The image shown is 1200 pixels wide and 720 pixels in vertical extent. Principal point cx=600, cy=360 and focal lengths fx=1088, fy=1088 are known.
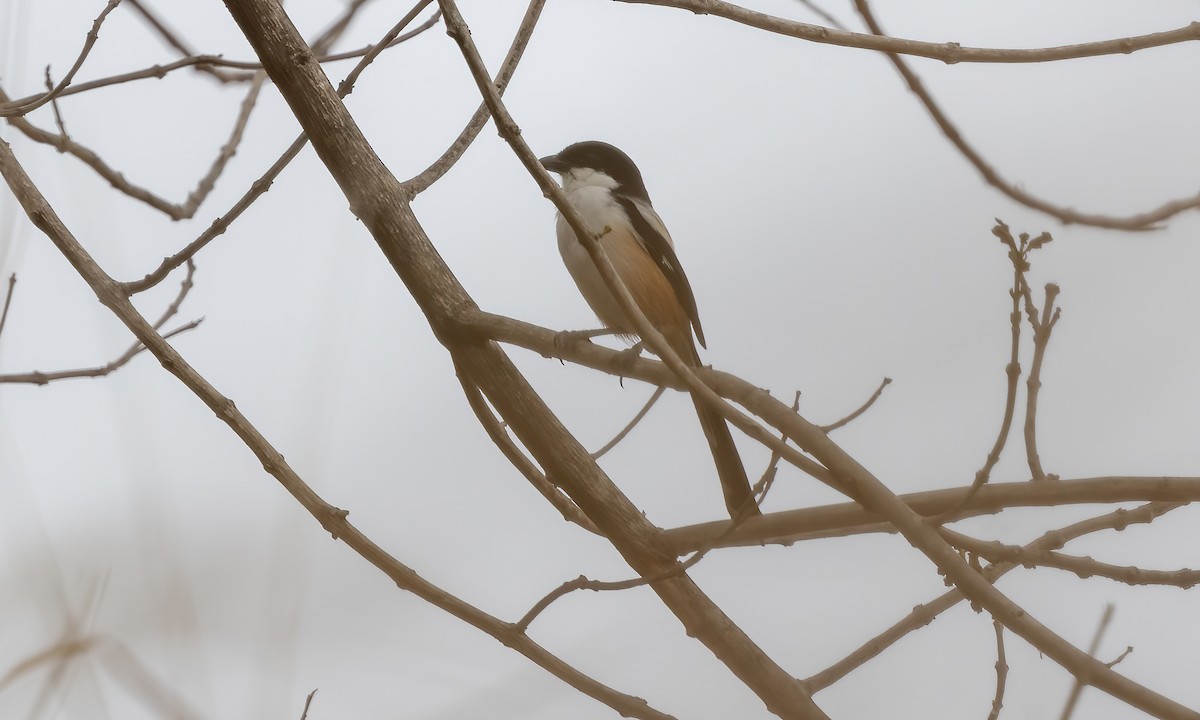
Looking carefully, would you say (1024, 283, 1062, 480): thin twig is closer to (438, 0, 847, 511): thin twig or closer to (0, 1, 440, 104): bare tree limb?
(438, 0, 847, 511): thin twig

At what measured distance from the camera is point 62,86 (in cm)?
264

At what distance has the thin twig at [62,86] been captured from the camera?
255 cm

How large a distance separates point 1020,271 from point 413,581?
125 centimetres

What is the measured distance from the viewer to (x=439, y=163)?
9.48 ft

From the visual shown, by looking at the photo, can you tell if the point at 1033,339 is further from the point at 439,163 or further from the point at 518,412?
the point at 439,163

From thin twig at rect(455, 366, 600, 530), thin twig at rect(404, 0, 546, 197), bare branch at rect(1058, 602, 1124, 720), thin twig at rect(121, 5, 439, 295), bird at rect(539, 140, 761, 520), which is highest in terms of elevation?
bird at rect(539, 140, 761, 520)

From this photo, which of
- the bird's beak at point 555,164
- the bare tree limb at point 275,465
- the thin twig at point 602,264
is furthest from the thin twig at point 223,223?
the bird's beak at point 555,164

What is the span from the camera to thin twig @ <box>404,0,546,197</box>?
112 inches

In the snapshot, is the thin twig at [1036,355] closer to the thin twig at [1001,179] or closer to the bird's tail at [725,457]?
the thin twig at [1001,179]

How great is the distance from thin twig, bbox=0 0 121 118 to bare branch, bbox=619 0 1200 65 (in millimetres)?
1335

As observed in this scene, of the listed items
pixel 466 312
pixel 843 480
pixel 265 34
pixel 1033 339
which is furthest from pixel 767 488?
pixel 265 34

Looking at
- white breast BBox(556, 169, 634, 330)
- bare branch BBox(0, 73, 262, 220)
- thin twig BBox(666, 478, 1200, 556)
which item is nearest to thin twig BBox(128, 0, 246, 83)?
bare branch BBox(0, 73, 262, 220)

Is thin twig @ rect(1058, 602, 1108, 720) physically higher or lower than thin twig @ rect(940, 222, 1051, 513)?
lower

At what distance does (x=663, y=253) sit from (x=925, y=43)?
7.45 ft
